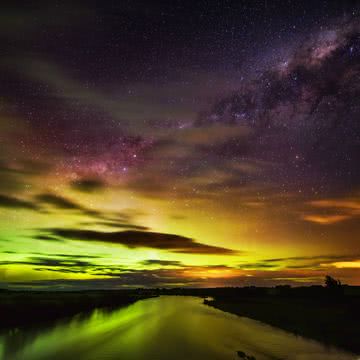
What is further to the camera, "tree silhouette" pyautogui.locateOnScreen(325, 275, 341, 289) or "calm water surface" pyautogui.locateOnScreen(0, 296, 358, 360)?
"tree silhouette" pyautogui.locateOnScreen(325, 275, 341, 289)

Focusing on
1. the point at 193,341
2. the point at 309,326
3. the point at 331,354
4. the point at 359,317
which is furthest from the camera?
the point at 359,317

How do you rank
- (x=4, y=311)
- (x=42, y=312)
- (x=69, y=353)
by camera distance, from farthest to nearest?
(x=42, y=312), (x=4, y=311), (x=69, y=353)

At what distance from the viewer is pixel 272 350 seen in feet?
107

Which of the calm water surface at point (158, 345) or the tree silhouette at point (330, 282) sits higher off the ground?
the tree silhouette at point (330, 282)

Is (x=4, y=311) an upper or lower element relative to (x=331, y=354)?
upper

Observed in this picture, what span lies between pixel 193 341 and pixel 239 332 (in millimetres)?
8686

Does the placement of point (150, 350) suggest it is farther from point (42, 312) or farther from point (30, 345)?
point (42, 312)

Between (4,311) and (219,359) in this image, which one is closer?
(219,359)

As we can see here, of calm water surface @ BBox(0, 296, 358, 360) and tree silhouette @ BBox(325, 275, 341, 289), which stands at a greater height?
tree silhouette @ BBox(325, 275, 341, 289)

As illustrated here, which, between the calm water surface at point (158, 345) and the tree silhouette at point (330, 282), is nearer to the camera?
the calm water surface at point (158, 345)

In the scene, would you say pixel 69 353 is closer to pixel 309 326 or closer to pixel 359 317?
pixel 309 326

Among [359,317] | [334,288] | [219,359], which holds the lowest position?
[219,359]

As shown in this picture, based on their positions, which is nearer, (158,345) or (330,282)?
(158,345)

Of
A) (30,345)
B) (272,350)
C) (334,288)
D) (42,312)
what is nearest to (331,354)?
(272,350)
